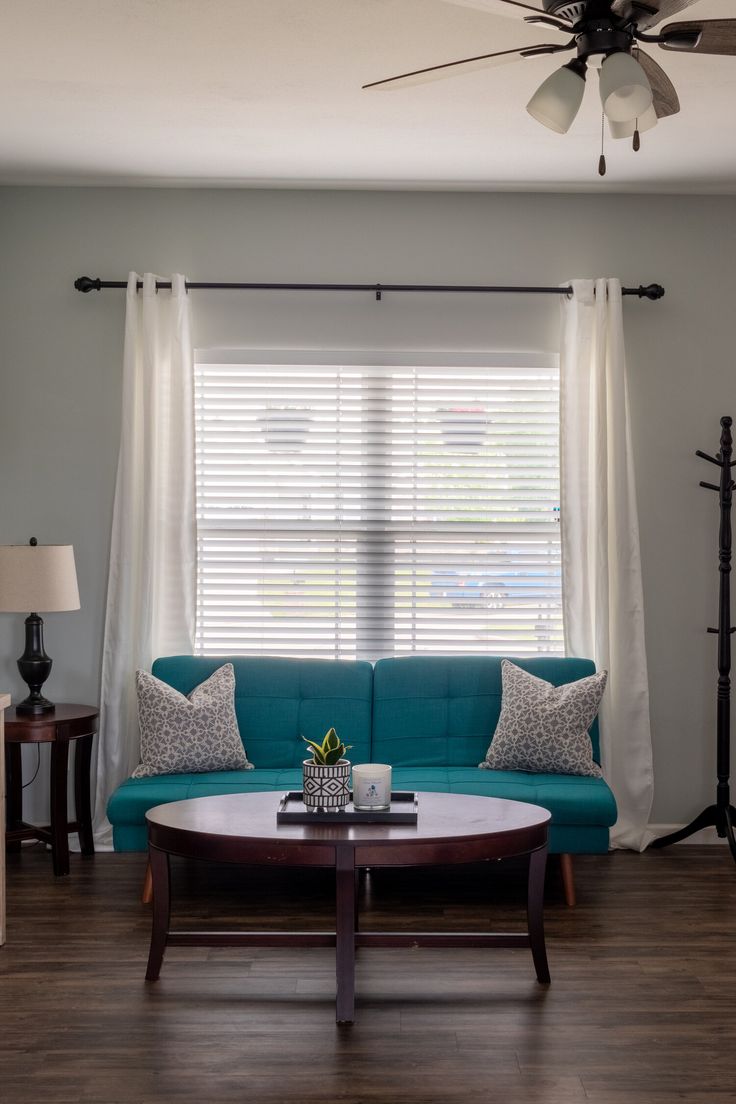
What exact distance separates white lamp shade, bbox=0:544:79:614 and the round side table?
47 cm

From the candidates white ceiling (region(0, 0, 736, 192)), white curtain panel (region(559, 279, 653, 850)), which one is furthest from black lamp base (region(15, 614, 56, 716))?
white curtain panel (region(559, 279, 653, 850))

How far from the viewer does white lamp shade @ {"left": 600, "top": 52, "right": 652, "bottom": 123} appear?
2.41m

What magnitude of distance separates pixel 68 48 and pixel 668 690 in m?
3.69

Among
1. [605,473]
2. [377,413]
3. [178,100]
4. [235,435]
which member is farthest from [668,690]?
[178,100]

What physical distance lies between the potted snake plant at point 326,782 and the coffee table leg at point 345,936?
0.26 meters

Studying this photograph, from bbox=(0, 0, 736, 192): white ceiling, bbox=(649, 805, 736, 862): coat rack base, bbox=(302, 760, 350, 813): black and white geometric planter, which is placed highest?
bbox=(0, 0, 736, 192): white ceiling

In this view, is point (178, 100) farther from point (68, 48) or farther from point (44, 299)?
point (44, 299)

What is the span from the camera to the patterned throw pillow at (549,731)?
4.44 m

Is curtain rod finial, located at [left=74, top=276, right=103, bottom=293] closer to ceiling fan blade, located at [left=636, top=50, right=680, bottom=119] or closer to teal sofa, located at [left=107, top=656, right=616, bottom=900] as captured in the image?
teal sofa, located at [left=107, top=656, right=616, bottom=900]

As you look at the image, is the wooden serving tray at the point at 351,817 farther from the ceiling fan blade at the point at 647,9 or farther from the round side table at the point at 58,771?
the ceiling fan blade at the point at 647,9

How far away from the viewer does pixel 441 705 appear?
471 centimetres

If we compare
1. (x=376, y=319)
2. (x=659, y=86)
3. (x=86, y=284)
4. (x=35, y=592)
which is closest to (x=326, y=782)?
(x=35, y=592)

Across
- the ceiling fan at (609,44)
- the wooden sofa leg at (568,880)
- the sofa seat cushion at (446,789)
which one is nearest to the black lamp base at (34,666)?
the sofa seat cushion at (446,789)

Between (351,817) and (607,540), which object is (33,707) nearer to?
(351,817)
